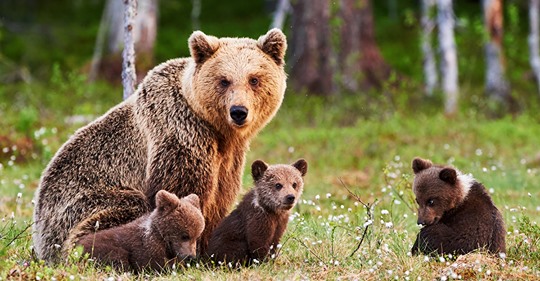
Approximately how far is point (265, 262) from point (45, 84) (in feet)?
74.2

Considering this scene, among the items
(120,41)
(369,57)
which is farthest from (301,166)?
(120,41)

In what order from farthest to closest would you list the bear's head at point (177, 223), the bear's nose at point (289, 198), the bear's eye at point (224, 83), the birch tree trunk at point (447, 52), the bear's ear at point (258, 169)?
the birch tree trunk at point (447, 52) → the bear's eye at point (224, 83) → the bear's ear at point (258, 169) → the bear's nose at point (289, 198) → the bear's head at point (177, 223)

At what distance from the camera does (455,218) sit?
7535 mm

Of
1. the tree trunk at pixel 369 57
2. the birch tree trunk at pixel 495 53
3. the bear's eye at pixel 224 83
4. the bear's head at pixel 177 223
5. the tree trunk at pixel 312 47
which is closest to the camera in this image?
the bear's head at pixel 177 223

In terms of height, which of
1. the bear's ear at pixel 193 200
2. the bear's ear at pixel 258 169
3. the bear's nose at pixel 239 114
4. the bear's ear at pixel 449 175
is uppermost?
the bear's nose at pixel 239 114

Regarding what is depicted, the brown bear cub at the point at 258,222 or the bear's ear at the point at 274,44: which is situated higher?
the bear's ear at the point at 274,44

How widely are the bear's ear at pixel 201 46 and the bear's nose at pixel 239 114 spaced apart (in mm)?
687

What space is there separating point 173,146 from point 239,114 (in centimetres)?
69

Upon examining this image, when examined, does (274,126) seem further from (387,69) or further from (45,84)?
(45,84)

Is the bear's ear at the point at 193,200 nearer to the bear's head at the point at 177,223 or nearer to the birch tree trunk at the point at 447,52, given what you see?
the bear's head at the point at 177,223

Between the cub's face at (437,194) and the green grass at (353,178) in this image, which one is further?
the cub's face at (437,194)

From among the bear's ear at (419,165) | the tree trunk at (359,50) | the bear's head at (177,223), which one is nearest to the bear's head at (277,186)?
the bear's head at (177,223)

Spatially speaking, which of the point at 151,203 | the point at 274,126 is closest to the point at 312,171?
the point at 274,126

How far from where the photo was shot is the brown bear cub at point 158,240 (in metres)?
7.21
